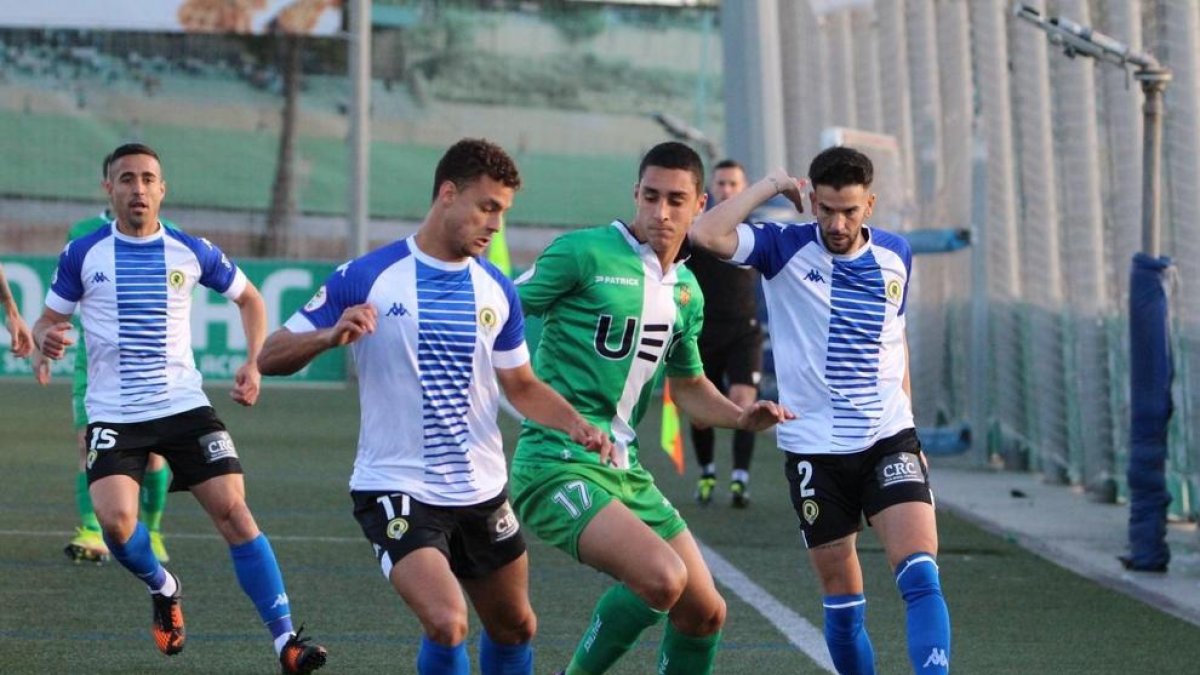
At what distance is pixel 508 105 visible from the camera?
45031mm

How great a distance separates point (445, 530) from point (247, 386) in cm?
180

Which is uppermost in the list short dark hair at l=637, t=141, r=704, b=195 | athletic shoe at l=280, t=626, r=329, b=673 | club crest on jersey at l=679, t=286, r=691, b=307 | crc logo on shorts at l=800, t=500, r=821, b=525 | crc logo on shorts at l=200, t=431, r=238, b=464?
short dark hair at l=637, t=141, r=704, b=195

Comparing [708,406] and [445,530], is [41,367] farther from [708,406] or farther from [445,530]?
[445,530]

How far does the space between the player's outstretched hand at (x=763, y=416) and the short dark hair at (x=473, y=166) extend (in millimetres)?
1125

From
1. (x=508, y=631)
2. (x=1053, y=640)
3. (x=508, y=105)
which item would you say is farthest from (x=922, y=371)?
(x=508, y=105)

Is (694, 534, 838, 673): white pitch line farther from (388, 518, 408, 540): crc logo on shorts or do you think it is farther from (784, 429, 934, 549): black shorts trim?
(388, 518, 408, 540): crc logo on shorts

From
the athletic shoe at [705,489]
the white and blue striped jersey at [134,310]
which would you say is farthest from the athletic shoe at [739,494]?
the white and blue striped jersey at [134,310]

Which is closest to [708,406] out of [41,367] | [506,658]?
[506,658]

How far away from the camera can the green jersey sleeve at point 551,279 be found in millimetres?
7547

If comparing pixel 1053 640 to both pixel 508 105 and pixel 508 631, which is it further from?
pixel 508 105

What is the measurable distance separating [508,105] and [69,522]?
32.0 m

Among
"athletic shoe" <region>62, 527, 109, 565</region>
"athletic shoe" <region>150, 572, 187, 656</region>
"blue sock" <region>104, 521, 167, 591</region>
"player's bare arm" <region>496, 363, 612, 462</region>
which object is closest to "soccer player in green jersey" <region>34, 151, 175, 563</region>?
"athletic shoe" <region>62, 527, 109, 565</region>

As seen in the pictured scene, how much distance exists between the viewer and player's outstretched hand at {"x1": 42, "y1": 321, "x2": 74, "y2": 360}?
9039 millimetres

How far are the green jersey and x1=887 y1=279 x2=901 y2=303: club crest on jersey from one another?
2.82 feet
